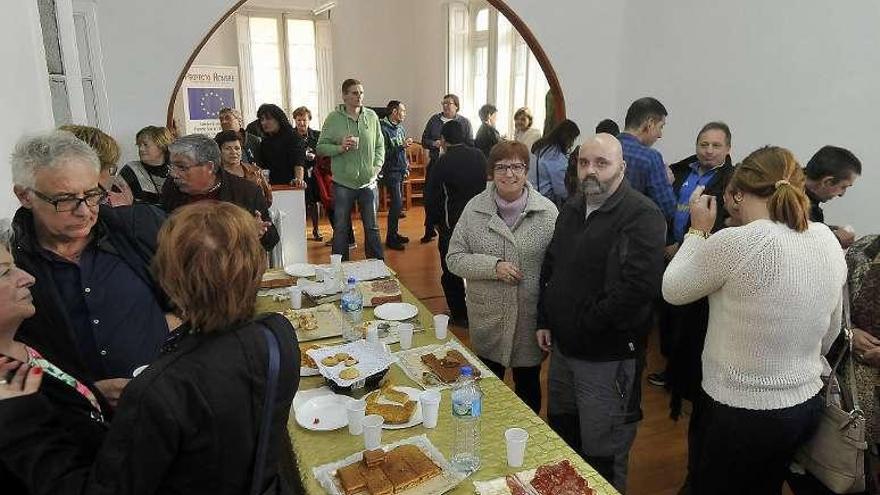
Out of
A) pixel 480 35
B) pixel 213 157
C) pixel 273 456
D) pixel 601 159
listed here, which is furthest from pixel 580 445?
pixel 480 35

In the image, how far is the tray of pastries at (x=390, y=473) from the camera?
1.42 m

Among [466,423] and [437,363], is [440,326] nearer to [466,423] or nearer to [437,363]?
[437,363]

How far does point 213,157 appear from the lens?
263cm

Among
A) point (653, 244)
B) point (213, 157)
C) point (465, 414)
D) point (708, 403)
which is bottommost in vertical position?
point (708, 403)

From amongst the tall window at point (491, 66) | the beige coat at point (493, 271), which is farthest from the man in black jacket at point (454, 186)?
the tall window at point (491, 66)

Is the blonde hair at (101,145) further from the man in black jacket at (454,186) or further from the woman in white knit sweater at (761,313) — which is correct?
the man in black jacket at (454,186)

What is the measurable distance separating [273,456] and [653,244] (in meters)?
1.41

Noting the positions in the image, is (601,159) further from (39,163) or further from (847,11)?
(847,11)

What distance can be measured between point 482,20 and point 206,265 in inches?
325

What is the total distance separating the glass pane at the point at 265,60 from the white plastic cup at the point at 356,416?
8.61 metres

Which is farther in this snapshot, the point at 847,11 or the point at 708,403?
the point at 847,11

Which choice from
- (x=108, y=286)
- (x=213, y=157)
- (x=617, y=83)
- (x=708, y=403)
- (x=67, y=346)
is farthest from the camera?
(x=617, y=83)

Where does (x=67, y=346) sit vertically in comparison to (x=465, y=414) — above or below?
above

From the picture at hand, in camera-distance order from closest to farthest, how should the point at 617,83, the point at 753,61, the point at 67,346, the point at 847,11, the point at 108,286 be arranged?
the point at 67,346, the point at 108,286, the point at 847,11, the point at 753,61, the point at 617,83
